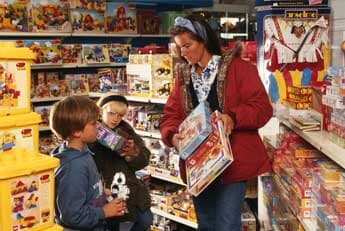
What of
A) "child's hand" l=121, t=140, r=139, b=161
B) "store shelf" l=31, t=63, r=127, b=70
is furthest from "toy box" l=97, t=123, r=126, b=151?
"store shelf" l=31, t=63, r=127, b=70

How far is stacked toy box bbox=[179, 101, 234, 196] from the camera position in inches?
87.7

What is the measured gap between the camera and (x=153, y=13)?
6.68m

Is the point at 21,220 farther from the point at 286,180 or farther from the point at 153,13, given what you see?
the point at 153,13

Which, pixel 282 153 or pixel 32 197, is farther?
pixel 282 153

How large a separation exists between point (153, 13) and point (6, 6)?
212 cm

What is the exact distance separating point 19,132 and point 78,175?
0.42m

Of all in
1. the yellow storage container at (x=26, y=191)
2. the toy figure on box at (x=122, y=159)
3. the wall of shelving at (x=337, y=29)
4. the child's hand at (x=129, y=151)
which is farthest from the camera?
the wall of shelving at (x=337, y=29)

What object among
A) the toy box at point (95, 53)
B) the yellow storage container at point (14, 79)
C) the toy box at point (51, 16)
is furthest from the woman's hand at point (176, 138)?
the toy box at point (95, 53)

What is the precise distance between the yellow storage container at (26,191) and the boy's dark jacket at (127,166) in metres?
0.97

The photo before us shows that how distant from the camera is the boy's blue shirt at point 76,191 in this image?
2.29m

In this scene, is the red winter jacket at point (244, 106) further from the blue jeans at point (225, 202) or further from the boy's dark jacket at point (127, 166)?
the boy's dark jacket at point (127, 166)

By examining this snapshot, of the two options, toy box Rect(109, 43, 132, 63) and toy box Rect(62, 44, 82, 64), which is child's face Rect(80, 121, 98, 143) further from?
toy box Rect(109, 43, 132, 63)

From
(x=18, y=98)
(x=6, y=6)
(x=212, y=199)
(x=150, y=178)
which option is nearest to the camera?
(x=18, y=98)

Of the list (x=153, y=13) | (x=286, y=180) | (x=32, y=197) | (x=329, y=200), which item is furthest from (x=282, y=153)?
(x=153, y=13)
